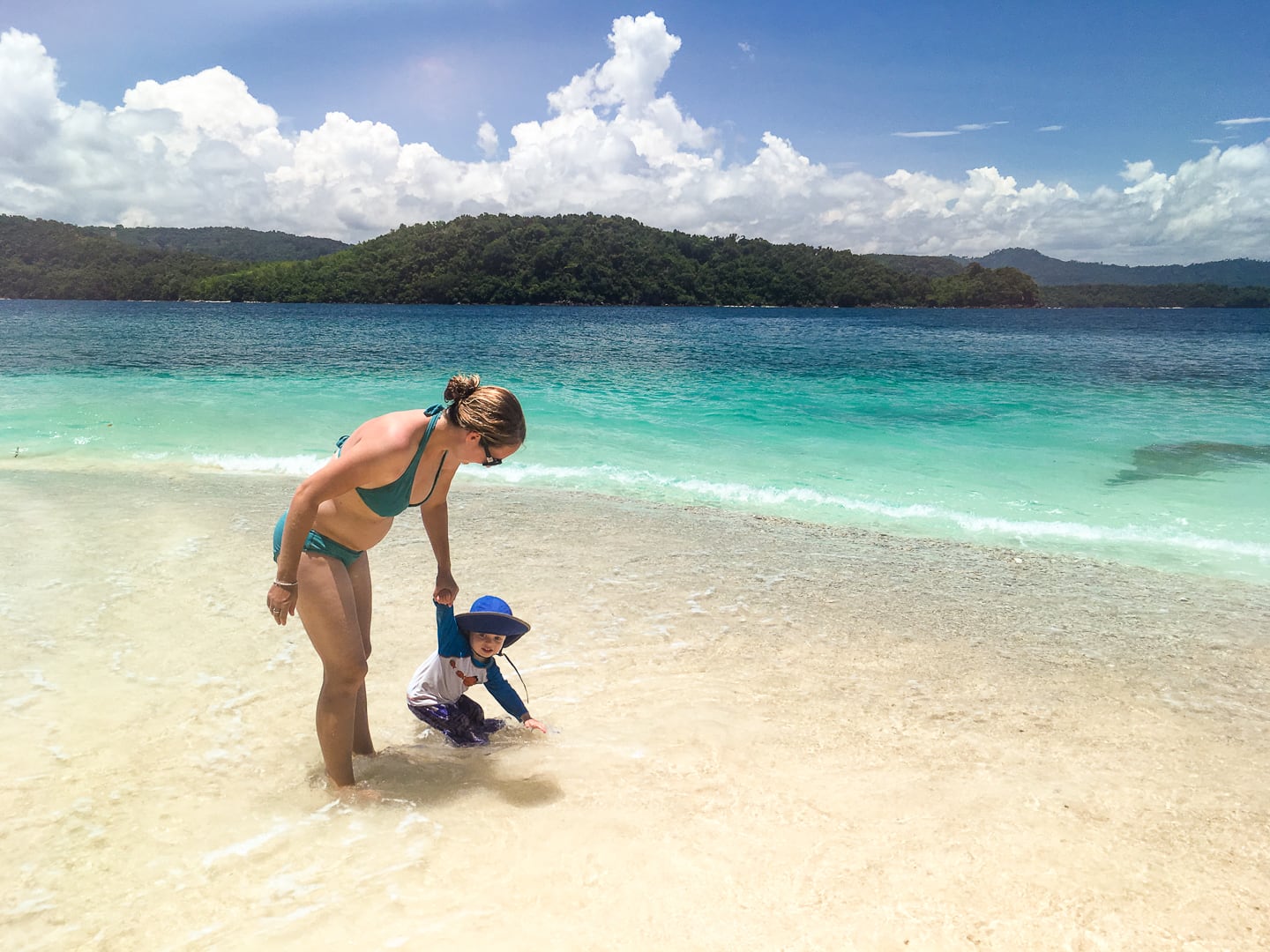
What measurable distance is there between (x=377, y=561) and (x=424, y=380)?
18.9 metres

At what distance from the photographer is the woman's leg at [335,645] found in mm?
2883

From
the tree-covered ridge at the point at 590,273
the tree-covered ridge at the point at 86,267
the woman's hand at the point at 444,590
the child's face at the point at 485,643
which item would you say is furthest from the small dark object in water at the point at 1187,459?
the tree-covered ridge at the point at 86,267

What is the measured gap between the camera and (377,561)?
6.27m

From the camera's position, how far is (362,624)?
10.5ft

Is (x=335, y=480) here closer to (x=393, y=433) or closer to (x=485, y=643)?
(x=393, y=433)

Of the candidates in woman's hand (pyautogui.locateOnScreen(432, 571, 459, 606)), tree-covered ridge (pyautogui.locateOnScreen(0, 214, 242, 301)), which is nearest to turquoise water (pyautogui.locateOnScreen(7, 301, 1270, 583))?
woman's hand (pyautogui.locateOnScreen(432, 571, 459, 606))

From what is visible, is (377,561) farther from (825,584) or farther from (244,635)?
(825,584)

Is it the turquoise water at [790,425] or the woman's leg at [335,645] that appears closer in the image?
the woman's leg at [335,645]

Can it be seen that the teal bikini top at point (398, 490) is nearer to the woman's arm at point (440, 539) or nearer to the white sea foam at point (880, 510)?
the woman's arm at point (440, 539)

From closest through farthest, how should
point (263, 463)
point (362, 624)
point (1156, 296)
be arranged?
point (362, 624)
point (263, 463)
point (1156, 296)

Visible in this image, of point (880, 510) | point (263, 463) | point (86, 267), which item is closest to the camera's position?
point (880, 510)

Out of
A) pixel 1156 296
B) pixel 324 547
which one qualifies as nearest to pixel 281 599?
pixel 324 547

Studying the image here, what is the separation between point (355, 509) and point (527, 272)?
372 feet

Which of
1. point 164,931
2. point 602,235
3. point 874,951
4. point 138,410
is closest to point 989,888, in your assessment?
point 874,951
